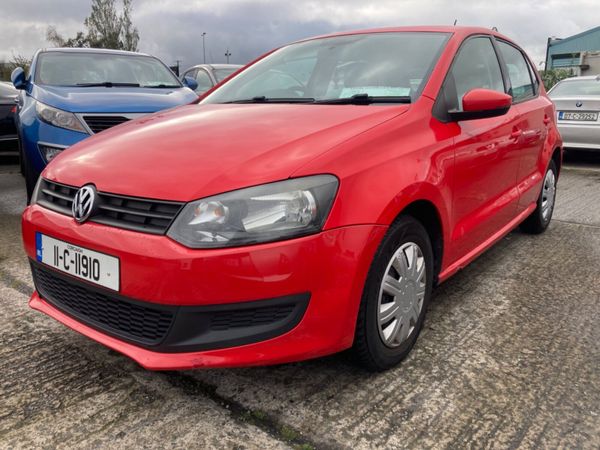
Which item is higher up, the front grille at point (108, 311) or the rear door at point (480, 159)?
the rear door at point (480, 159)

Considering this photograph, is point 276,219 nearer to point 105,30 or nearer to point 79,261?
point 79,261

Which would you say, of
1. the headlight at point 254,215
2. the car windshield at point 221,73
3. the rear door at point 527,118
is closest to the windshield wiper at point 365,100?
the headlight at point 254,215

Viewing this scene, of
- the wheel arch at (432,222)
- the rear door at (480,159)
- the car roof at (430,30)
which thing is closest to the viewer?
the wheel arch at (432,222)

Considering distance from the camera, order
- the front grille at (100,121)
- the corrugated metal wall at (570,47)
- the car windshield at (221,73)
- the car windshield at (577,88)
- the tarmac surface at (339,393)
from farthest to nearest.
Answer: the corrugated metal wall at (570,47), the car windshield at (221,73), the car windshield at (577,88), the front grille at (100,121), the tarmac surface at (339,393)

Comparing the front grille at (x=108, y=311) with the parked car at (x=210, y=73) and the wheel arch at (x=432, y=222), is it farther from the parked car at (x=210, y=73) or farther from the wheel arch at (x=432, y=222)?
the parked car at (x=210, y=73)

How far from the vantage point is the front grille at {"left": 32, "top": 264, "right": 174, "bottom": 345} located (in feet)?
5.61

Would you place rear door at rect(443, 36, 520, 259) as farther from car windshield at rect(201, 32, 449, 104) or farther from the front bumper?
the front bumper

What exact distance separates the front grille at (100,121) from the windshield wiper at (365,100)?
7.76 ft

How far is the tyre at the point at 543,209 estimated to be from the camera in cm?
396

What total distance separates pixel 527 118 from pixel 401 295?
1.87 meters

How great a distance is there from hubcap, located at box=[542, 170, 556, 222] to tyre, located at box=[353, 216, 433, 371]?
7.39 ft

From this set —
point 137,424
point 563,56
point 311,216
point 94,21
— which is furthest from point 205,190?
point 94,21

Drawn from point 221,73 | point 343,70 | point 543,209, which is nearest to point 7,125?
point 221,73

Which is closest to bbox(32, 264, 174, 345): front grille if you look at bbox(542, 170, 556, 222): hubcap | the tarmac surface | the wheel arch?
the tarmac surface
